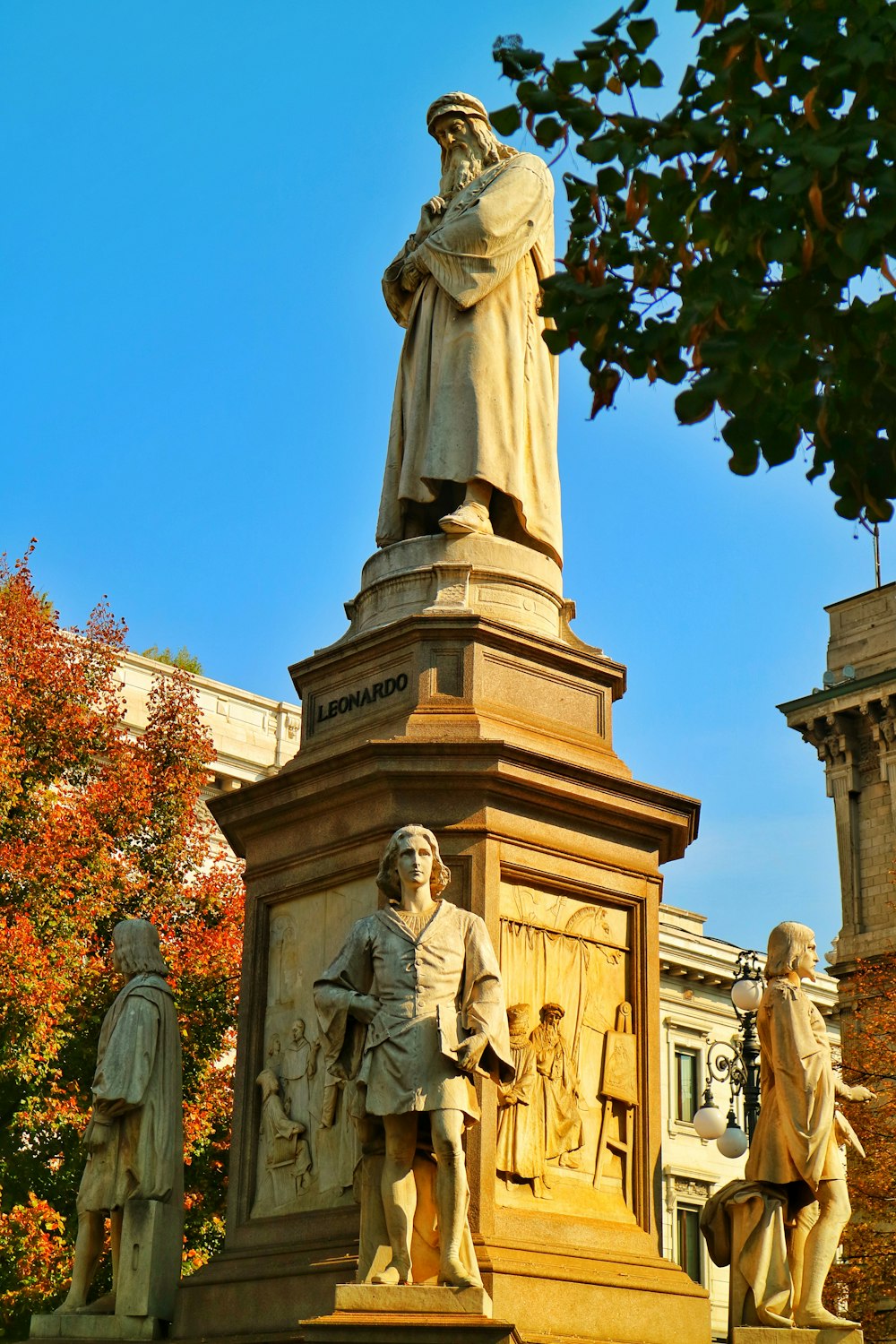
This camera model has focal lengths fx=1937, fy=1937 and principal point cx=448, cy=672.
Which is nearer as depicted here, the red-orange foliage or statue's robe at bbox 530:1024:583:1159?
statue's robe at bbox 530:1024:583:1159

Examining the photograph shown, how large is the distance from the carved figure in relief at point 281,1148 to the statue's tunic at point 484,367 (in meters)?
3.75

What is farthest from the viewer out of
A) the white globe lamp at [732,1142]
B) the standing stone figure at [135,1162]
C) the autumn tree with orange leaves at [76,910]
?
the autumn tree with orange leaves at [76,910]

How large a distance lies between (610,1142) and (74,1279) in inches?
131

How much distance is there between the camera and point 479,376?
12.5 metres

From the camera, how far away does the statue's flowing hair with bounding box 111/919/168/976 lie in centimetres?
1209

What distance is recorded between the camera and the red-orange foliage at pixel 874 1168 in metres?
28.1

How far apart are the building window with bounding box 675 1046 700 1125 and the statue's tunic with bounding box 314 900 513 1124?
38021 millimetres

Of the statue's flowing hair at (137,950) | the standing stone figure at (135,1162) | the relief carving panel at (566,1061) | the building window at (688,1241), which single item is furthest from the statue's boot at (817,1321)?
the building window at (688,1241)

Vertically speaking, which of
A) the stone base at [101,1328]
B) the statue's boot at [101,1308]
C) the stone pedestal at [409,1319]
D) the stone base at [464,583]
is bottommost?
the stone pedestal at [409,1319]

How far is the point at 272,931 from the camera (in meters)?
11.8

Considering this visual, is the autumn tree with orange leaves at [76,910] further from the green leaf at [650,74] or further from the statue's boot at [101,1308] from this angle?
the green leaf at [650,74]

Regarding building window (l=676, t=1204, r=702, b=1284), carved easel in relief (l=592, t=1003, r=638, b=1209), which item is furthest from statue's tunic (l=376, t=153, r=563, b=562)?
building window (l=676, t=1204, r=702, b=1284)

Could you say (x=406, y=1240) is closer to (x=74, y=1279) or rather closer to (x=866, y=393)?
(x=74, y=1279)

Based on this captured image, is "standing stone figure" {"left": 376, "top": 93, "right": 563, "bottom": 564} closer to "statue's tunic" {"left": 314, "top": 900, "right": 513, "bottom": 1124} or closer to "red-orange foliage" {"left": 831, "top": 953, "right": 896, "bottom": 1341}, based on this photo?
"statue's tunic" {"left": 314, "top": 900, "right": 513, "bottom": 1124}
